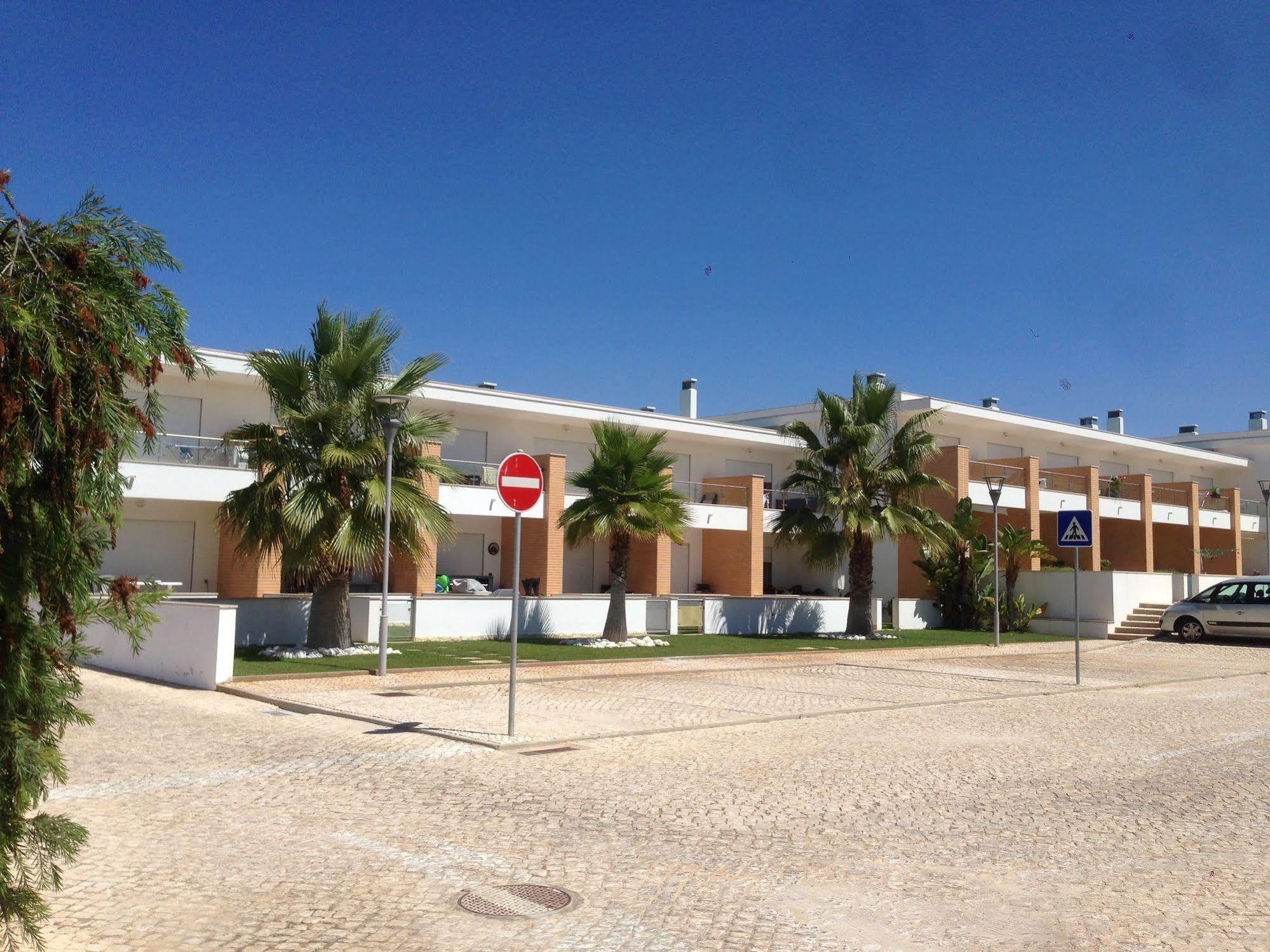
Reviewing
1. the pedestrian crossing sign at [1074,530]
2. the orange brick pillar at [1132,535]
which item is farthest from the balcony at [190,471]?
the orange brick pillar at [1132,535]

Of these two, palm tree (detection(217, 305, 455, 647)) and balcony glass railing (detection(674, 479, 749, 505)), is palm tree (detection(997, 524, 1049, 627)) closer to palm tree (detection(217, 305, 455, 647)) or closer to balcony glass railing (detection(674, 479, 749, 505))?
balcony glass railing (detection(674, 479, 749, 505))

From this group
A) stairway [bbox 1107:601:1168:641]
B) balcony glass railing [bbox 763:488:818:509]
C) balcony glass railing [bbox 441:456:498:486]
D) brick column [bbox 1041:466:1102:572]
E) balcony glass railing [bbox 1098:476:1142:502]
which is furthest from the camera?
balcony glass railing [bbox 1098:476:1142:502]

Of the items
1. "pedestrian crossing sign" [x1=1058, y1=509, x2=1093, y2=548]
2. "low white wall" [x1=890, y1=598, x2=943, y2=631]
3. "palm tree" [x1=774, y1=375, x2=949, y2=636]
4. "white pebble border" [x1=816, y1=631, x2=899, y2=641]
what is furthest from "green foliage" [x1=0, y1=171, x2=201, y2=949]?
"low white wall" [x1=890, y1=598, x2=943, y2=631]

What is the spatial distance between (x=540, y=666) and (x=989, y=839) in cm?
1211

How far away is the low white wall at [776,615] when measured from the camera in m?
29.4

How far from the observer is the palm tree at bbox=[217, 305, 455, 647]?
62.0 ft

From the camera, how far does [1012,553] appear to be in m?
33.8

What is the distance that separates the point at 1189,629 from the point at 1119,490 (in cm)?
1367

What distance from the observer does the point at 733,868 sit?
21.2ft

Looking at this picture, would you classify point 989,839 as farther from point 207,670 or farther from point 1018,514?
point 1018,514

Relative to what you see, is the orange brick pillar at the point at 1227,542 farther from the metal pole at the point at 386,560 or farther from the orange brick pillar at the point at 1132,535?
the metal pole at the point at 386,560

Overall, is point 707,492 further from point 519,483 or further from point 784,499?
point 519,483

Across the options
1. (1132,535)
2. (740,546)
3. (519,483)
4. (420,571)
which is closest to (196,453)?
(420,571)

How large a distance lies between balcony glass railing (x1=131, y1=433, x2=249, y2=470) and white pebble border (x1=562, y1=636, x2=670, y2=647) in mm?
8739
